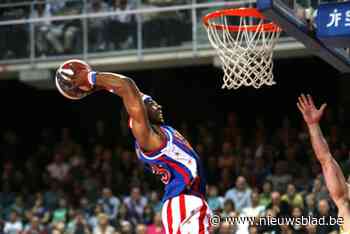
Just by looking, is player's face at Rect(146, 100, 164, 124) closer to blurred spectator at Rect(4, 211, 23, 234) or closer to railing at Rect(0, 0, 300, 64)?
railing at Rect(0, 0, 300, 64)

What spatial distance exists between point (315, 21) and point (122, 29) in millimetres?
8685

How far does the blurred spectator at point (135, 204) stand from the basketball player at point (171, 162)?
857 centimetres

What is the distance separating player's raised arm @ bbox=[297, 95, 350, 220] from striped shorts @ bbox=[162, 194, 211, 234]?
1191mm

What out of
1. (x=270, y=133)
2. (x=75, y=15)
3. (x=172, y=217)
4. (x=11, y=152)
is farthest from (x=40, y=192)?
(x=172, y=217)

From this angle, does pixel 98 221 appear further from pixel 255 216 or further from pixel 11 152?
pixel 11 152

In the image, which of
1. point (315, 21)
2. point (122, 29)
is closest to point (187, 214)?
point (315, 21)

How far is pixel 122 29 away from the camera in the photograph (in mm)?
17766

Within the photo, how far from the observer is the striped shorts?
7461mm

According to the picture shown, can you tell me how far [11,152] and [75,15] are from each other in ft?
13.2

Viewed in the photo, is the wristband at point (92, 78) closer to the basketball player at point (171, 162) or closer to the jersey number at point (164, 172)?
the basketball player at point (171, 162)

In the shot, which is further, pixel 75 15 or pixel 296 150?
pixel 75 15

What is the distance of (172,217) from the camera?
24.6ft

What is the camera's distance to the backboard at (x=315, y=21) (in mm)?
9156

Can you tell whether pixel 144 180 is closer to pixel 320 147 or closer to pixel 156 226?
pixel 156 226
